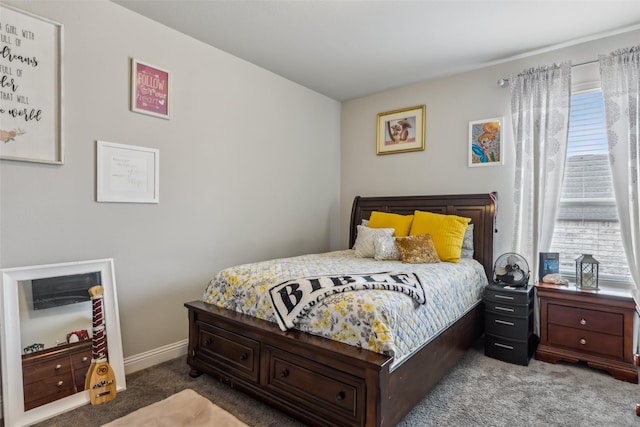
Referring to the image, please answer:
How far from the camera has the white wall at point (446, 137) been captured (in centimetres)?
323

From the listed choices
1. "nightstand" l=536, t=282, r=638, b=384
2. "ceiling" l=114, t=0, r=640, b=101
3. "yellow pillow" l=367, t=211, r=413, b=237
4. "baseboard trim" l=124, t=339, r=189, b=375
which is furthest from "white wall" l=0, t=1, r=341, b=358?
"nightstand" l=536, t=282, r=638, b=384

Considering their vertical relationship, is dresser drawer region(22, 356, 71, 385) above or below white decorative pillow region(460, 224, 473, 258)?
below

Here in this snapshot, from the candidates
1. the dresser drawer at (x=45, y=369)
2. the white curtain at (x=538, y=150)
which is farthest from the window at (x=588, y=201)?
the dresser drawer at (x=45, y=369)

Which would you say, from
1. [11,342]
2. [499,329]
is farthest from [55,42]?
[499,329]

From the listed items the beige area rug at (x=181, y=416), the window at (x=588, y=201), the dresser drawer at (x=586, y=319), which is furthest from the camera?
the window at (x=588, y=201)

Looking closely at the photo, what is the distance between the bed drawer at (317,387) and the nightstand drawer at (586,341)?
2.02 meters

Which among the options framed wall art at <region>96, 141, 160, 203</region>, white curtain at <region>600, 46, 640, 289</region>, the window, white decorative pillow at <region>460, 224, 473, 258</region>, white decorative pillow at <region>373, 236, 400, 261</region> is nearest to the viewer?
framed wall art at <region>96, 141, 160, 203</region>

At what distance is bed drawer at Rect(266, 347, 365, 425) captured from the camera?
5.48 ft

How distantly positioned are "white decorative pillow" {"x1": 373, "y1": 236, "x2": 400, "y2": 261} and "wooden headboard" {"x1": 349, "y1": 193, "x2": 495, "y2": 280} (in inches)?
30.9

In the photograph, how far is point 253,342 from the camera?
2.11 meters

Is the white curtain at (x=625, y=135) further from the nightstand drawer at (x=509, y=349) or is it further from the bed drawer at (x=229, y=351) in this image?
the bed drawer at (x=229, y=351)

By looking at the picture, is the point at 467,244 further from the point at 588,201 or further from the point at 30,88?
the point at 30,88

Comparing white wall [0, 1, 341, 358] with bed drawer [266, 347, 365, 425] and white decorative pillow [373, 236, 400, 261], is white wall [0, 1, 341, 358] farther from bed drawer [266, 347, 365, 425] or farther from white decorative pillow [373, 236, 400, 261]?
bed drawer [266, 347, 365, 425]

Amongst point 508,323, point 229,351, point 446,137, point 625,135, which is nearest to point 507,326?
point 508,323
